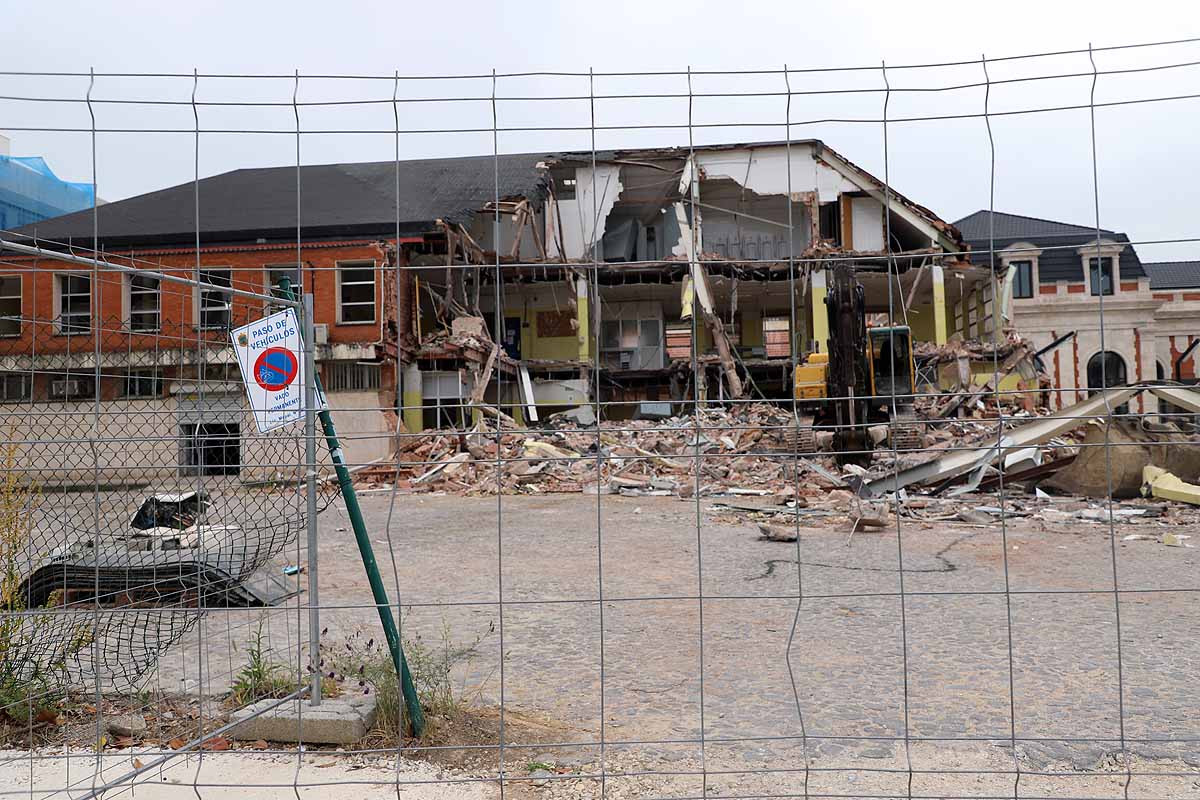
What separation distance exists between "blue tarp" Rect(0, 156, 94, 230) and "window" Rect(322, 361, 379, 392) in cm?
673

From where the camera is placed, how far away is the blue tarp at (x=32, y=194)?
18719 mm

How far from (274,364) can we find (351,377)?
18709 mm

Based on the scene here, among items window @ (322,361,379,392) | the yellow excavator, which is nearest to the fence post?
the yellow excavator

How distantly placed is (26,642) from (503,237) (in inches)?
878

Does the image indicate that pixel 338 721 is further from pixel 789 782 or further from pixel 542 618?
pixel 542 618

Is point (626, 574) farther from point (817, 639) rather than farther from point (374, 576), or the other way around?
point (374, 576)

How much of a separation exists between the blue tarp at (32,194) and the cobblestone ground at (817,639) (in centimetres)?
1300

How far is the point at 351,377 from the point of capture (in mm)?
21875

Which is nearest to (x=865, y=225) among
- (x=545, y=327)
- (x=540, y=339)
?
(x=545, y=327)

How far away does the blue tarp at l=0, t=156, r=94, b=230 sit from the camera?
737 inches

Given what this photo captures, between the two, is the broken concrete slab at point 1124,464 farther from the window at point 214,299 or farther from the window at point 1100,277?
the window at point 214,299

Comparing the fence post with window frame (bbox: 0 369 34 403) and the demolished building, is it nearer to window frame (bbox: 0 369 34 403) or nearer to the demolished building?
window frame (bbox: 0 369 34 403)

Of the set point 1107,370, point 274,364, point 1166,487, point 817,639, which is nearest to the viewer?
point 274,364

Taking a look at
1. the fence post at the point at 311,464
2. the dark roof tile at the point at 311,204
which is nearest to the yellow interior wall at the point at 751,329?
the dark roof tile at the point at 311,204
